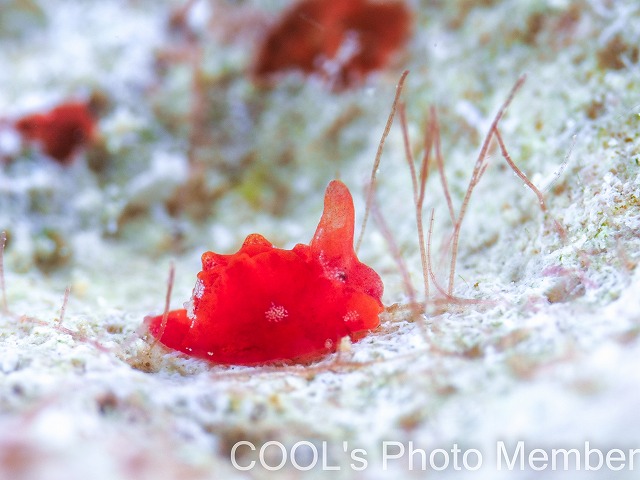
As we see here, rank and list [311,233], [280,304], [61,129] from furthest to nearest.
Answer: [61,129], [311,233], [280,304]

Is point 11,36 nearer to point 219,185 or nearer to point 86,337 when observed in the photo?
point 219,185

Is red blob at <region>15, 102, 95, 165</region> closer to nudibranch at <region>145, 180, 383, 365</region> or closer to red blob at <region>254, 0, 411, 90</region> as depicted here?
red blob at <region>254, 0, 411, 90</region>

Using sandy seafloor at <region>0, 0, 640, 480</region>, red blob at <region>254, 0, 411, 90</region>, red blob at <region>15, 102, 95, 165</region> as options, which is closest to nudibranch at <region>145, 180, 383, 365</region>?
sandy seafloor at <region>0, 0, 640, 480</region>

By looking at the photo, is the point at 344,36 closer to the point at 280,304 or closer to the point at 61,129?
the point at 61,129

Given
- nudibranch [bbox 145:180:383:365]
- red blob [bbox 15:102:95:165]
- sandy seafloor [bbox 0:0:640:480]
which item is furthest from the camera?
red blob [bbox 15:102:95:165]

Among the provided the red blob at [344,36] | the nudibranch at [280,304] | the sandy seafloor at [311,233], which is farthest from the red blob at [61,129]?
the nudibranch at [280,304]

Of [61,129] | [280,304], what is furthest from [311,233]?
[61,129]

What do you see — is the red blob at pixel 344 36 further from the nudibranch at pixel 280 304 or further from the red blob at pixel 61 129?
the nudibranch at pixel 280 304
